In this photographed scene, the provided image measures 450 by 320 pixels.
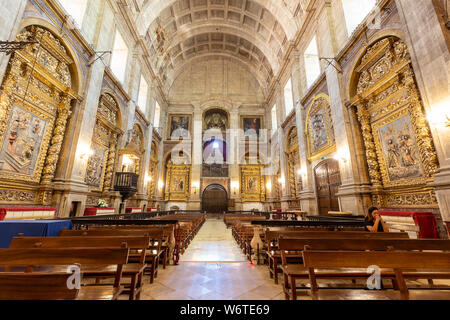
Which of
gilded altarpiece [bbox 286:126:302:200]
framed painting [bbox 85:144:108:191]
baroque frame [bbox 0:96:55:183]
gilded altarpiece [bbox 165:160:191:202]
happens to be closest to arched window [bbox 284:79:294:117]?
gilded altarpiece [bbox 286:126:302:200]

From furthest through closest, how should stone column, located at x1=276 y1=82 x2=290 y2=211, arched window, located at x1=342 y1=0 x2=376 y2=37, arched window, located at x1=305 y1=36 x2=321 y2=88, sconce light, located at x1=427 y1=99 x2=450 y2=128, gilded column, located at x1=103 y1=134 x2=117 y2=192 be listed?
stone column, located at x1=276 y1=82 x2=290 y2=211
arched window, located at x1=305 y1=36 x2=321 y2=88
gilded column, located at x1=103 y1=134 x2=117 y2=192
arched window, located at x1=342 y1=0 x2=376 y2=37
sconce light, located at x1=427 y1=99 x2=450 y2=128

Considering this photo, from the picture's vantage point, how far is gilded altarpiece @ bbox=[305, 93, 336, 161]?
8.82m

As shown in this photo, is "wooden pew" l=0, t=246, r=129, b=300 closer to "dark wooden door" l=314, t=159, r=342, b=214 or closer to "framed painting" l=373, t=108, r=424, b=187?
"framed painting" l=373, t=108, r=424, b=187

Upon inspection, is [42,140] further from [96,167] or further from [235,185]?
[235,185]

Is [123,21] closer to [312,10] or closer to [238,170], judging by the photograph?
[312,10]

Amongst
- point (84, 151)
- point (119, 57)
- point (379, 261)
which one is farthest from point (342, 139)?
point (119, 57)

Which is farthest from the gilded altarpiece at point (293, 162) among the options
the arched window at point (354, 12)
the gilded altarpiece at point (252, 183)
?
the arched window at point (354, 12)

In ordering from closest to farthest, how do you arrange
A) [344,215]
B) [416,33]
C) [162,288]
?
[162,288] < [416,33] < [344,215]

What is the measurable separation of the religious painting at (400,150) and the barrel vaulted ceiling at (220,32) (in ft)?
30.3

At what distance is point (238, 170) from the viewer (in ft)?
61.1

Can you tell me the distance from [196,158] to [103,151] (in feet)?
32.5

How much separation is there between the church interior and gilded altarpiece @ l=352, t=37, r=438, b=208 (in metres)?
0.04
